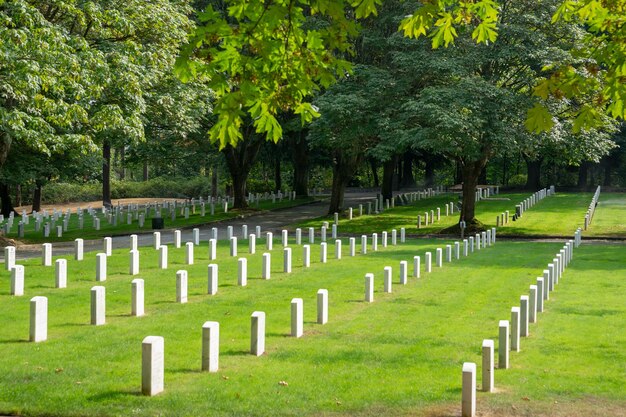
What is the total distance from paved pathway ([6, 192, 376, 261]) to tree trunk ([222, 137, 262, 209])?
188cm

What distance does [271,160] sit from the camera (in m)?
59.8

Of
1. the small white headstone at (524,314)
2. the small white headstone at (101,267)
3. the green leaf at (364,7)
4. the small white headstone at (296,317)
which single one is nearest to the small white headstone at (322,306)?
the small white headstone at (296,317)

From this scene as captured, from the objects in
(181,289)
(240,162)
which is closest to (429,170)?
(240,162)

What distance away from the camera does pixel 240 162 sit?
163ft

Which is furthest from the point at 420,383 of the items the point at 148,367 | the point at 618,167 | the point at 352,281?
the point at 618,167

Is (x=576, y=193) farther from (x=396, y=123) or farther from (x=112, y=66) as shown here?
(x=112, y=66)

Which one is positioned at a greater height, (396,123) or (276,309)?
(396,123)

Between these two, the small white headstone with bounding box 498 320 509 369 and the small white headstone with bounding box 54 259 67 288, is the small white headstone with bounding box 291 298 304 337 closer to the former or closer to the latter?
the small white headstone with bounding box 498 320 509 369

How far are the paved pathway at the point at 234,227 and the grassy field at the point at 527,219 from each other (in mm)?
2475

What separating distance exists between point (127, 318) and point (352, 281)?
7.25 meters

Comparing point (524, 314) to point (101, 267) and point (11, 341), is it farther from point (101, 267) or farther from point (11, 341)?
point (101, 267)

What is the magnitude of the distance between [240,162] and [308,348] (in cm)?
3815

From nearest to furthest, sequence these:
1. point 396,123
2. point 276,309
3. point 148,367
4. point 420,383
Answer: point 148,367
point 420,383
point 276,309
point 396,123

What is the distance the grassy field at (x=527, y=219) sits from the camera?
37938mm
